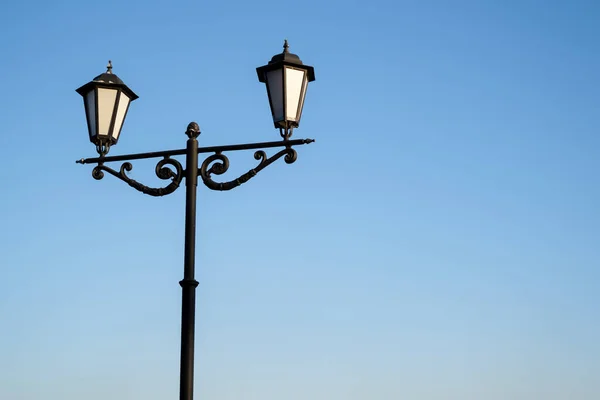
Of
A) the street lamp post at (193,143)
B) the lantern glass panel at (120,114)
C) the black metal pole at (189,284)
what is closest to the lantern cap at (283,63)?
the street lamp post at (193,143)

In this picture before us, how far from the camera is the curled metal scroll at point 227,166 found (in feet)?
24.2

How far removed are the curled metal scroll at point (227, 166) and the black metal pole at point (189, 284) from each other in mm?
99

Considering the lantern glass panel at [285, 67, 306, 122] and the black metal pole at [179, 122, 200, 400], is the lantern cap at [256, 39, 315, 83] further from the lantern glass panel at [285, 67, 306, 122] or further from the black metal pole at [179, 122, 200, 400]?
the black metal pole at [179, 122, 200, 400]

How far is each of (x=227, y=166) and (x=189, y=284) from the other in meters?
1.17

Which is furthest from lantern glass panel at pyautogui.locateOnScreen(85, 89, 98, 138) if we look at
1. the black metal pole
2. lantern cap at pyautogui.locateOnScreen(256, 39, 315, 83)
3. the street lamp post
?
lantern cap at pyautogui.locateOnScreen(256, 39, 315, 83)

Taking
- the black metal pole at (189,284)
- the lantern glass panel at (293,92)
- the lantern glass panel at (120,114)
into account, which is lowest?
the black metal pole at (189,284)

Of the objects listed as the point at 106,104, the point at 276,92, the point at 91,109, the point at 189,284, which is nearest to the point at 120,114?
the point at 106,104

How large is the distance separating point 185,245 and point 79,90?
2.17 meters

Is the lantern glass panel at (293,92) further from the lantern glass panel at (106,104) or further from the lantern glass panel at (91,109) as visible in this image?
the lantern glass panel at (91,109)

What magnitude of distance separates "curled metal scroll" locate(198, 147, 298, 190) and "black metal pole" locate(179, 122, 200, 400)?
0.10 m

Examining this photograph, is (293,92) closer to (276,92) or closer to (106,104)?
(276,92)

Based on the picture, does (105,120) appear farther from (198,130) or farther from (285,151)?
(285,151)

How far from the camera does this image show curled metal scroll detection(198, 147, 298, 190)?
7.36 metres

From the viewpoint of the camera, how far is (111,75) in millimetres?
8039
